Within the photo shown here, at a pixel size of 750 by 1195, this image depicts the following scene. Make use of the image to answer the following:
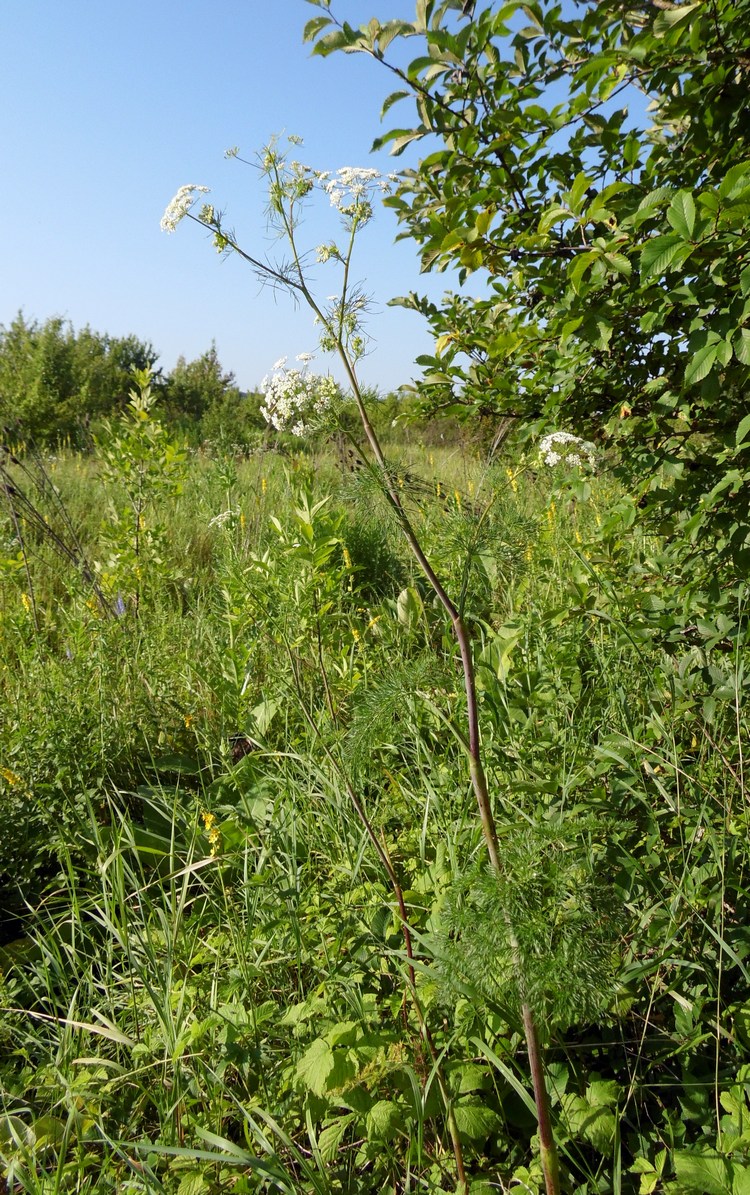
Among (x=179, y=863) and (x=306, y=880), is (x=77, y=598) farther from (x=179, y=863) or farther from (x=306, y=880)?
(x=306, y=880)

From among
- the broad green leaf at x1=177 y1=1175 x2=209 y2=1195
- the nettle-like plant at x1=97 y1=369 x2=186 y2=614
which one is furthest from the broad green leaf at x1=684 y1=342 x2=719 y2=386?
the nettle-like plant at x1=97 y1=369 x2=186 y2=614

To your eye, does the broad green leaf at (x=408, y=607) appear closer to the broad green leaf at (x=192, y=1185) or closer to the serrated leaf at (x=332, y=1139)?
the serrated leaf at (x=332, y=1139)

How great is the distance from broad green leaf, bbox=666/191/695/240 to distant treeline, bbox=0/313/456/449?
857 cm

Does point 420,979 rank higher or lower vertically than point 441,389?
lower

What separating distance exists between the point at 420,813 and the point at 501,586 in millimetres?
1525

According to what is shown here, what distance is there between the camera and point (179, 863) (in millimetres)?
2197

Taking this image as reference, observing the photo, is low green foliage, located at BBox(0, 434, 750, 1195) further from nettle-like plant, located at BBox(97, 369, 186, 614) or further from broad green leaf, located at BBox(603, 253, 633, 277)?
nettle-like plant, located at BBox(97, 369, 186, 614)

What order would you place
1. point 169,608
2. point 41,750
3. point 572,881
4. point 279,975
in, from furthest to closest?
point 169,608, point 41,750, point 279,975, point 572,881

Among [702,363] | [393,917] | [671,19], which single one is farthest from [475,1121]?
[671,19]

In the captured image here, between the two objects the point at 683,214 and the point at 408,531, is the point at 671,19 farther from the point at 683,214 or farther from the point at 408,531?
the point at 408,531

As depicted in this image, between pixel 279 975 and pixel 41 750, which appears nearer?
pixel 279 975

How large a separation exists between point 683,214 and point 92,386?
690 inches

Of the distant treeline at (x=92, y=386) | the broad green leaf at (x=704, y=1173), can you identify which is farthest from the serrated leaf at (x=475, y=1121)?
the distant treeline at (x=92, y=386)

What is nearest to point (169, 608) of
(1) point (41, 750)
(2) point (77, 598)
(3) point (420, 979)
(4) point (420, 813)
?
(2) point (77, 598)
